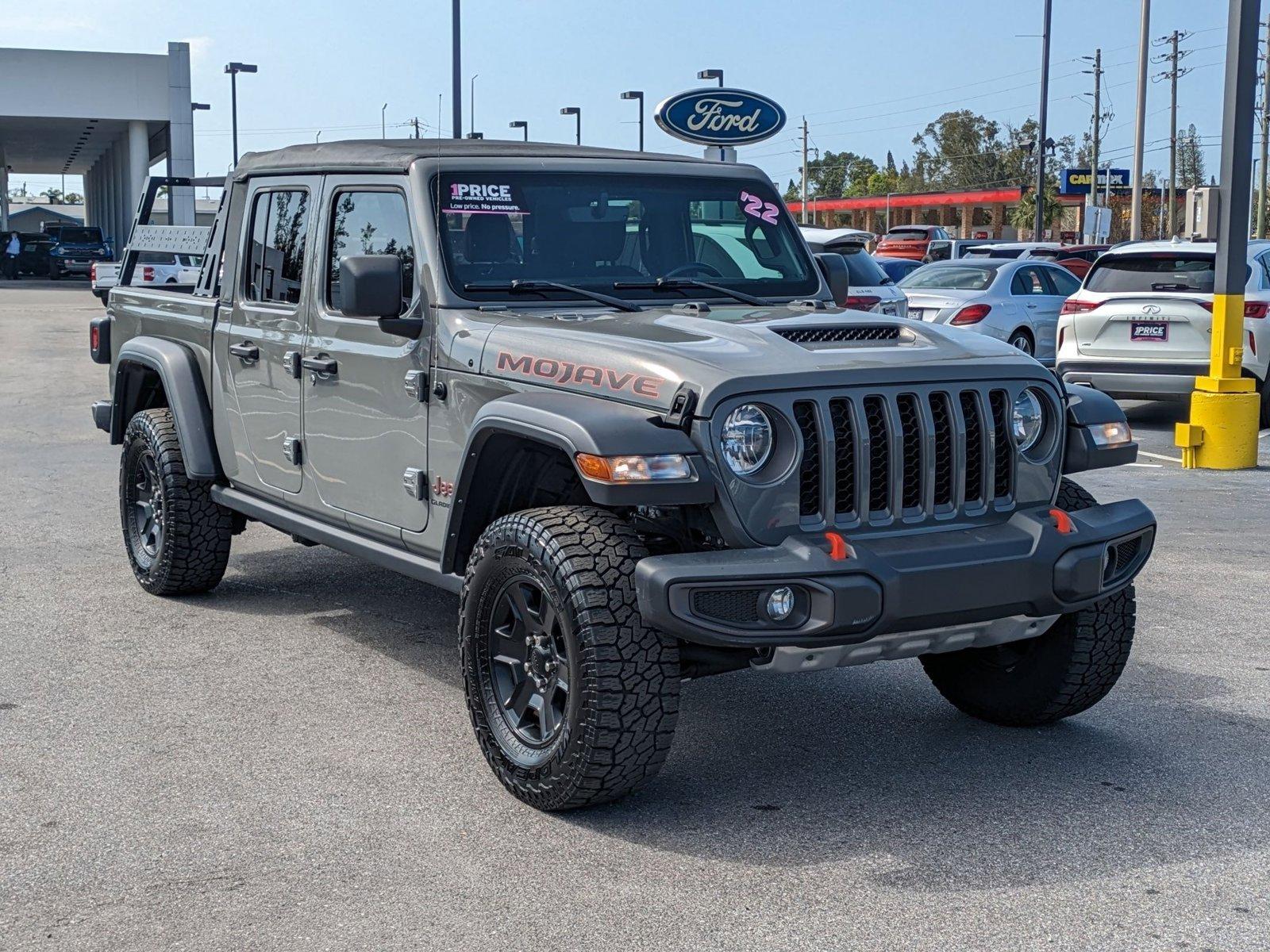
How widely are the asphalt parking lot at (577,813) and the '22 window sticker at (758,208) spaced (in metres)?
1.84

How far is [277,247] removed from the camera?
6.24m

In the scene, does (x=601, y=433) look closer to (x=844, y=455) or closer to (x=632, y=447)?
(x=632, y=447)

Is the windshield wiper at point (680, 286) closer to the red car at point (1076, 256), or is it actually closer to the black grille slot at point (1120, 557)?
the black grille slot at point (1120, 557)

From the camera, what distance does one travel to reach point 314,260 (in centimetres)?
589

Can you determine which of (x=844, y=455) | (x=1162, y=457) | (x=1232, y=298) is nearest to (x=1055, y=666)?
(x=844, y=455)

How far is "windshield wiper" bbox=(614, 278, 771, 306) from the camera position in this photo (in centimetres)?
552

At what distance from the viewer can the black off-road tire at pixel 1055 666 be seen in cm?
495

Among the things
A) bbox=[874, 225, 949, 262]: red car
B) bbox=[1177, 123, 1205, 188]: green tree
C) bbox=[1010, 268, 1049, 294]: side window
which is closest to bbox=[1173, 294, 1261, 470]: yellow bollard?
bbox=[1010, 268, 1049, 294]: side window

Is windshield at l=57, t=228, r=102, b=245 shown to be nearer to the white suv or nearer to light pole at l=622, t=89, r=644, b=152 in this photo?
light pole at l=622, t=89, r=644, b=152

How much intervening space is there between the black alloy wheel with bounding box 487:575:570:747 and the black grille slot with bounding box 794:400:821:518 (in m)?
0.77

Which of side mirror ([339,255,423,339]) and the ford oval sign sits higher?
the ford oval sign

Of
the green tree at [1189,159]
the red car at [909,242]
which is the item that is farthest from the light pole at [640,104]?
the green tree at [1189,159]

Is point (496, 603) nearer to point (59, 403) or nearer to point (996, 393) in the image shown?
point (996, 393)

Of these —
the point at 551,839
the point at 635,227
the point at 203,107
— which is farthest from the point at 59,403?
the point at 203,107
